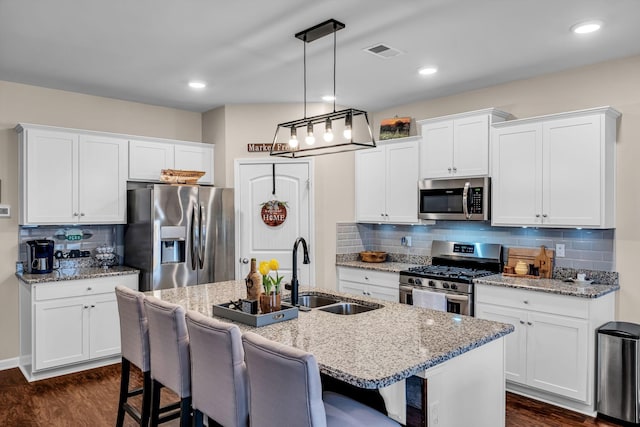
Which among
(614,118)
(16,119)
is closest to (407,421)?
(614,118)

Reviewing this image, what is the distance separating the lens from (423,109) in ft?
16.7

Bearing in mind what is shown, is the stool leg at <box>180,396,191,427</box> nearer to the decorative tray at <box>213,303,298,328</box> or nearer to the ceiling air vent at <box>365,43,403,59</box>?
the decorative tray at <box>213,303,298,328</box>

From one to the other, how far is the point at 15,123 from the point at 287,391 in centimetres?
420

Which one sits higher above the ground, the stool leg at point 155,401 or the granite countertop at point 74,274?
the granite countertop at point 74,274

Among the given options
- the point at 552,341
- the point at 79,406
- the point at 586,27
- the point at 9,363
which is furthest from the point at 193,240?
the point at 586,27

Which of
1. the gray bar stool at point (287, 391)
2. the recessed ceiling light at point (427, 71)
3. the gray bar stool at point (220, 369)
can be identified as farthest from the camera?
the recessed ceiling light at point (427, 71)

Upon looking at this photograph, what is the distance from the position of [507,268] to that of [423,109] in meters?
2.00

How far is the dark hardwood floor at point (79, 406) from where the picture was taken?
10.7 feet

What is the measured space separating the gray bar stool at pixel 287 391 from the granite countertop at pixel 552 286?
2.16 metres

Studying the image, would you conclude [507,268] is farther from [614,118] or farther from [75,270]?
[75,270]

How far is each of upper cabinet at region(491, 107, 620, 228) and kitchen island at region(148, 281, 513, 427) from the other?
5.81ft

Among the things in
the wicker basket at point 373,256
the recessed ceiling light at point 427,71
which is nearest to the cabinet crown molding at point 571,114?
the recessed ceiling light at point 427,71

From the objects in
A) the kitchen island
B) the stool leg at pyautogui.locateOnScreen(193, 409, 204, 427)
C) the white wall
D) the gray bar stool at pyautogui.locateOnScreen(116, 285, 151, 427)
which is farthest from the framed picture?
the stool leg at pyautogui.locateOnScreen(193, 409, 204, 427)

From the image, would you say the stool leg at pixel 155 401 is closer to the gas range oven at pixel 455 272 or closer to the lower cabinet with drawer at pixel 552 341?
the gas range oven at pixel 455 272
